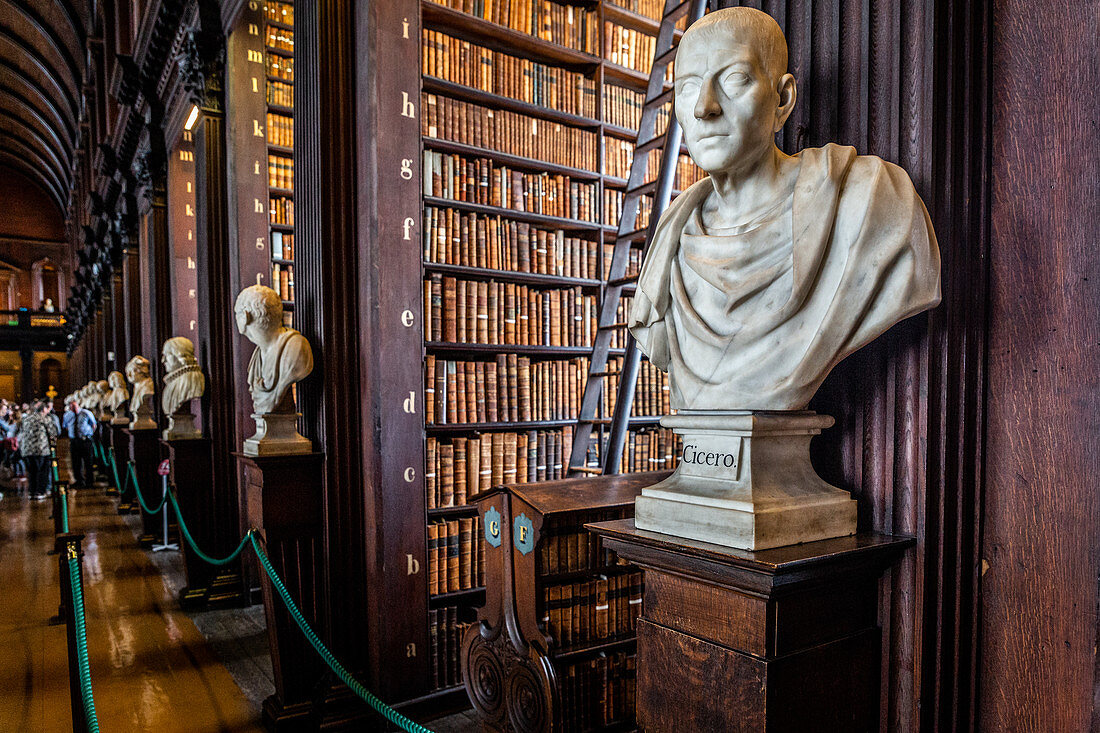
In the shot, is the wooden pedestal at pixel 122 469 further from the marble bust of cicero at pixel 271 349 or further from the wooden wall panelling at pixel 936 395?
the wooden wall panelling at pixel 936 395

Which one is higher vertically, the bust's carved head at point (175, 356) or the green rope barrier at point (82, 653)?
the bust's carved head at point (175, 356)

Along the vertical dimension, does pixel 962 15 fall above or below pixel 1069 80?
above

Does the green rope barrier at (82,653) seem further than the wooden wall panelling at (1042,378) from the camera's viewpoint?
Yes

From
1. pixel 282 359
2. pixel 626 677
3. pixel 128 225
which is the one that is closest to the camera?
pixel 626 677

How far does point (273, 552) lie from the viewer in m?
2.91

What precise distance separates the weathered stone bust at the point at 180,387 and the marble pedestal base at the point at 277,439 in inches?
82.5

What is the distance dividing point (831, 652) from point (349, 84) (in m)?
2.89

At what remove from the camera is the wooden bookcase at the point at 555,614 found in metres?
1.98

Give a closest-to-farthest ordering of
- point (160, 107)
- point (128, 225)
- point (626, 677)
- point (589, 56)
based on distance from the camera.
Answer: point (626, 677), point (589, 56), point (160, 107), point (128, 225)

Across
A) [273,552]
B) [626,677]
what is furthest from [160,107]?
[626,677]

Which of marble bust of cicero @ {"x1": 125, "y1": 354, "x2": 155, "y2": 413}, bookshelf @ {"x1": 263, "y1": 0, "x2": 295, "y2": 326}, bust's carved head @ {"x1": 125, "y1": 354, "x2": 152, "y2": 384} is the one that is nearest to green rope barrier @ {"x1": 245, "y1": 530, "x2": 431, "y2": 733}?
bookshelf @ {"x1": 263, "y1": 0, "x2": 295, "y2": 326}

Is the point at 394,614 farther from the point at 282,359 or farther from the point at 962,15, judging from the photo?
the point at 962,15

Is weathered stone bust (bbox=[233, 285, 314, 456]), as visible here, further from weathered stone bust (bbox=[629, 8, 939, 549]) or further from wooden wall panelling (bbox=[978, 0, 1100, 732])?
wooden wall panelling (bbox=[978, 0, 1100, 732])

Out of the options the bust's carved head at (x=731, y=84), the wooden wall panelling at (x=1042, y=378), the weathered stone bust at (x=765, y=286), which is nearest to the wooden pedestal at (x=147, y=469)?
the weathered stone bust at (x=765, y=286)
